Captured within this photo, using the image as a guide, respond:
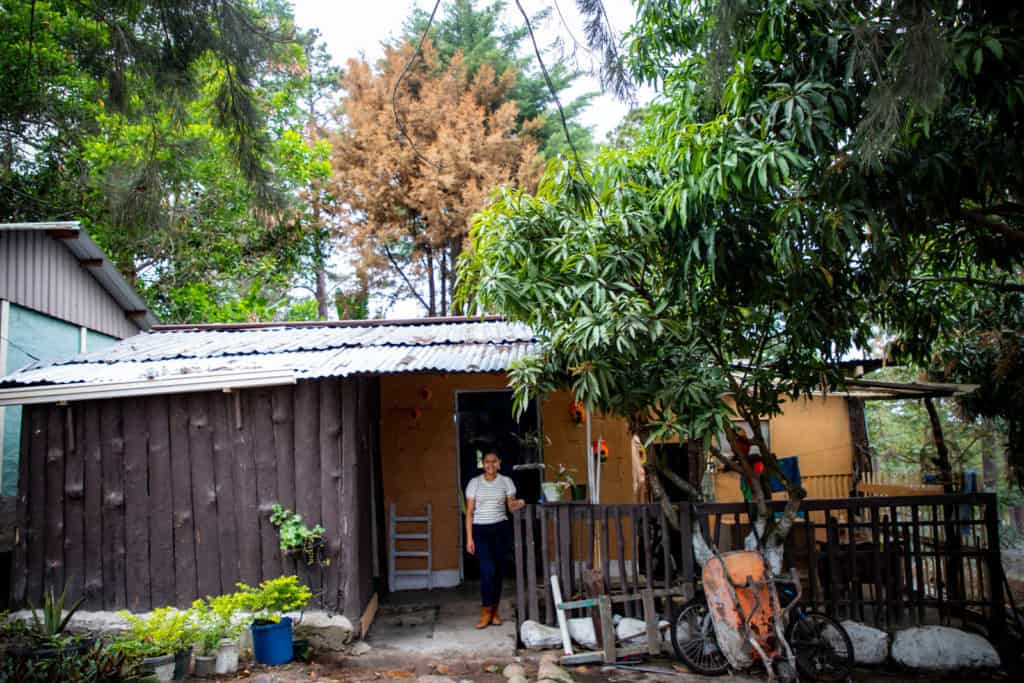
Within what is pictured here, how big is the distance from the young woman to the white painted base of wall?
1.63 m

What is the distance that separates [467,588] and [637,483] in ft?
7.47

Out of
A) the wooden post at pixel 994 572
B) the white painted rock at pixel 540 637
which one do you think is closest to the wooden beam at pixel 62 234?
the white painted rock at pixel 540 637

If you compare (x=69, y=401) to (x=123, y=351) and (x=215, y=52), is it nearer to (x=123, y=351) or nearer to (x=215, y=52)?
(x=123, y=351)

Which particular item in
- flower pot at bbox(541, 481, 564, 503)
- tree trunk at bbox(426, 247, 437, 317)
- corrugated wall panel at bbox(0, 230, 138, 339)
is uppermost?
tree trunk at bbox(426, 247, 437, 317)

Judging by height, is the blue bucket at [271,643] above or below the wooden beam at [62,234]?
below

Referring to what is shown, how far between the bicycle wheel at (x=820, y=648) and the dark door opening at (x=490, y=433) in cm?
365

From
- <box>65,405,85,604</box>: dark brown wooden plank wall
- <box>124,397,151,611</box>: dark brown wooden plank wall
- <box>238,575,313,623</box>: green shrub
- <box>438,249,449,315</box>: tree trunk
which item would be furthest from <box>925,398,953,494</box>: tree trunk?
<box>438,249,449,315</box>: tree trunk

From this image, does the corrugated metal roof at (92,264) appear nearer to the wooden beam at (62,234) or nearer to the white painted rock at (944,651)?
the wooden beam at (62,234)

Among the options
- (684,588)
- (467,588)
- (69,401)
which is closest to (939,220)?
(684,588)

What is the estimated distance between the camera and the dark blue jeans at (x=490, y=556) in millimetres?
6445

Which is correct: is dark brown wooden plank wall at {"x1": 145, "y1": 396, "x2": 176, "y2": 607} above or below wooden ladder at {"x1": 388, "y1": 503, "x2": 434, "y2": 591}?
above

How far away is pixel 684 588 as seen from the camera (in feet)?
19.2

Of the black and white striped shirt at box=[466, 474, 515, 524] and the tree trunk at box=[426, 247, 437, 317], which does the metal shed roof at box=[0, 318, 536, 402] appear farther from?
the tree trunk at box=[426, 247, 437, 317]

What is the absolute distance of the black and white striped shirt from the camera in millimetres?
6484
